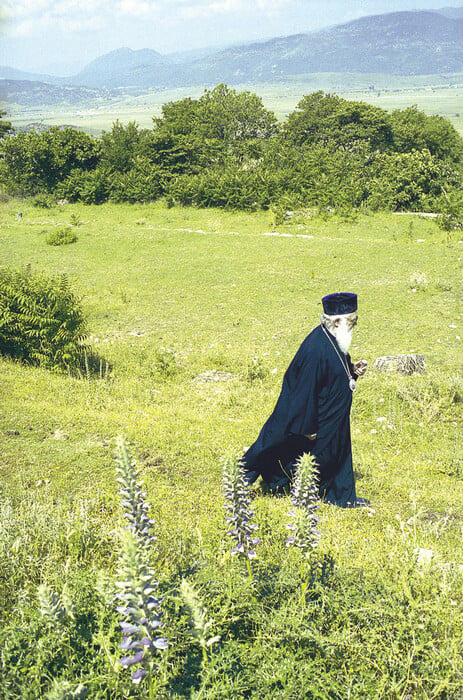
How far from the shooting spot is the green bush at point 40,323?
8.92 meters

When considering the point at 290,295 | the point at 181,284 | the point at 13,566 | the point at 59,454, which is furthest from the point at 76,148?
the point at 13,566

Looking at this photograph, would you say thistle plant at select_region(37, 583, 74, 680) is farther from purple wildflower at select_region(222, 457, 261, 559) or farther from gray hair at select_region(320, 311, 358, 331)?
gray hair at select_region(320, 311, 358, 331)

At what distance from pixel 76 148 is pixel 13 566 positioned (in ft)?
99.7

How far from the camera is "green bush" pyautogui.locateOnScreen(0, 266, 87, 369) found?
8.92 m

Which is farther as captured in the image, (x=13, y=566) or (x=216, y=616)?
(x=13, y=566)

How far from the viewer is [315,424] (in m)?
5.32

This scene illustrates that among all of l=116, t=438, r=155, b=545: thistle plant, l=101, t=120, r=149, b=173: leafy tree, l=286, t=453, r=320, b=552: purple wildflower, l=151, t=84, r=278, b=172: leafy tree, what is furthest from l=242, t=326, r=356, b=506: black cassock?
l=101, t=120, r=149, b=173: leafy tree

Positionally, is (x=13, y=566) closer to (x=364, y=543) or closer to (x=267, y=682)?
(x=267, y=682)

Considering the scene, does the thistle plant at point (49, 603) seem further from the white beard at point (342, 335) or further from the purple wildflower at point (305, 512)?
the white beard at point (342, 335)

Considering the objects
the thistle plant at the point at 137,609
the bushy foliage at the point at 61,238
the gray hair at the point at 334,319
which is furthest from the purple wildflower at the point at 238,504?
the bushy foliage at the point at 61,238

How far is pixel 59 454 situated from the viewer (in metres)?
6.19

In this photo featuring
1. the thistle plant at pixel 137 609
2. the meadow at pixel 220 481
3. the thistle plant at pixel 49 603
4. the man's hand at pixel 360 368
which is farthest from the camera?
the man's hand at pixel 360 368

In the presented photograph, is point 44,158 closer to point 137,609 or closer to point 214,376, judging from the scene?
point 214,376

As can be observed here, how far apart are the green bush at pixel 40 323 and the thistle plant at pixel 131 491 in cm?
678
